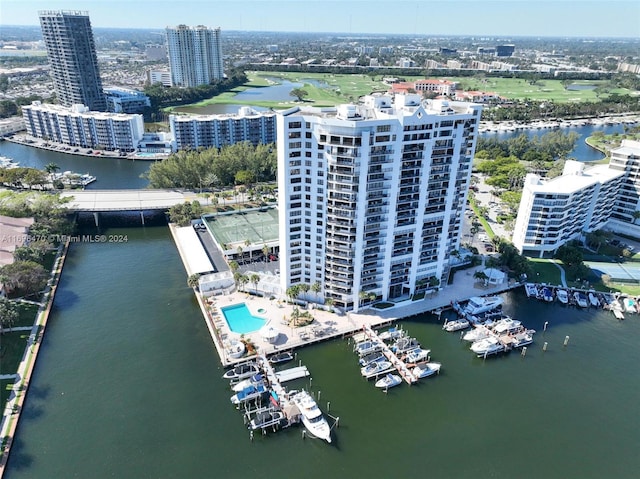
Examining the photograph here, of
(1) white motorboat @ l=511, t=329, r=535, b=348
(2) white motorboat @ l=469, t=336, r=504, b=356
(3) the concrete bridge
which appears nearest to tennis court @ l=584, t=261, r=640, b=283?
(1) white motorboat @ l=511, t=329, r=535, b=348

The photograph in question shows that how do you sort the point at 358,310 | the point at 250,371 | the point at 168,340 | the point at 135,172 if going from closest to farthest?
1. the point at 250,371
2. the point at 168,340
3. the point at 358,310
4. the point at 135,172

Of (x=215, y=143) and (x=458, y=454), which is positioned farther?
(x=215, y=143)

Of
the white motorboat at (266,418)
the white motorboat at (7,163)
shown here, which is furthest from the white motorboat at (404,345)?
the white motorboat at (7,163)

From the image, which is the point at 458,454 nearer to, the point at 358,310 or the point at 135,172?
the point at 358,310

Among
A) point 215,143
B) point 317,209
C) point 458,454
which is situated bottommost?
point 458,454

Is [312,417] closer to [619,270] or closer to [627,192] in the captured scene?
[619,270]

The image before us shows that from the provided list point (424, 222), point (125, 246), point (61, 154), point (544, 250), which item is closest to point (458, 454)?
point (424, 222)

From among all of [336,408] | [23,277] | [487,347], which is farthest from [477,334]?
[23,277]
